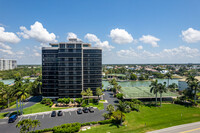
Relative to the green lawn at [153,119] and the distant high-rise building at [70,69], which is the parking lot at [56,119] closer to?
the green lawn at [153,119]

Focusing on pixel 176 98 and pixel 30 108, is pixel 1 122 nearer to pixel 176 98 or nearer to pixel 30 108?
pixel 30 108

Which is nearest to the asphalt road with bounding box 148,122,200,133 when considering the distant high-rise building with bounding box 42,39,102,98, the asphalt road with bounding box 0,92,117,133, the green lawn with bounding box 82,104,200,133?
the green lawn with bounding box 82,104,200,133

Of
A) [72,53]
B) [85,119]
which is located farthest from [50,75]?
[85,119]

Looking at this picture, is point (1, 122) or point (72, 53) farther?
point (72, 53)

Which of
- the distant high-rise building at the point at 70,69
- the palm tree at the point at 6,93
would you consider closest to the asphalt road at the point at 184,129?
the distant high-rise building at the point at 70,69

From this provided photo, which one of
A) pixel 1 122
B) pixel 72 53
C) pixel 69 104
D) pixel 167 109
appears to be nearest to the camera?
pixel 1 122

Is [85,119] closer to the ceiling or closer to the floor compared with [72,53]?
closer to the floor

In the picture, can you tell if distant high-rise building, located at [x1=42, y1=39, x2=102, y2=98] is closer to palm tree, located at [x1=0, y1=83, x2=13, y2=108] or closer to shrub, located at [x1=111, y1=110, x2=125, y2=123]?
palm tree, located at [x1=0, y1=83, x2=13, y2=108]

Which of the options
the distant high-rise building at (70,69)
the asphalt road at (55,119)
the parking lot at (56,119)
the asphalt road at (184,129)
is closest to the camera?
the asphalt road at (184,129)
